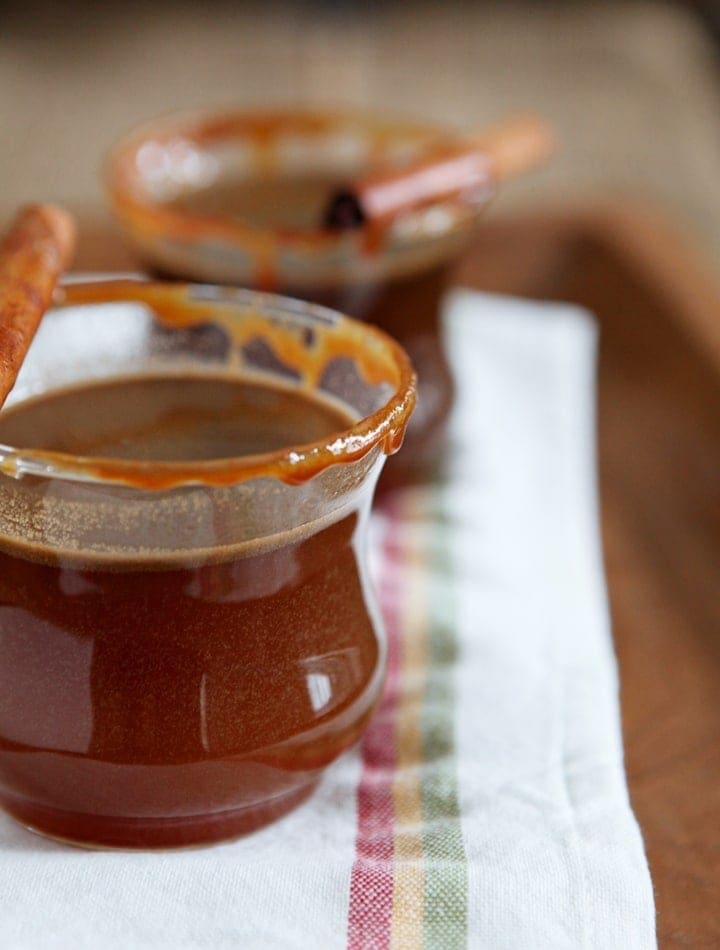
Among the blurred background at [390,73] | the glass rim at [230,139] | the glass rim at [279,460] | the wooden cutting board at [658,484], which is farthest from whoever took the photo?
the blurred background at [390,73]

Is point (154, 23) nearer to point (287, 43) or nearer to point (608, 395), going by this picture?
point (287, 43)

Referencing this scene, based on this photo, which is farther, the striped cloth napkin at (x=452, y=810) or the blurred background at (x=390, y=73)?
the blurred background at (x=390, y=73)

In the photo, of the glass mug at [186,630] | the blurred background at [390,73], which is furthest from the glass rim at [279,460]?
the blurred background at [390,73]

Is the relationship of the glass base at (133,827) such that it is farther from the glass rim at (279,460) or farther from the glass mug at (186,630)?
the glass rim at (279,460)

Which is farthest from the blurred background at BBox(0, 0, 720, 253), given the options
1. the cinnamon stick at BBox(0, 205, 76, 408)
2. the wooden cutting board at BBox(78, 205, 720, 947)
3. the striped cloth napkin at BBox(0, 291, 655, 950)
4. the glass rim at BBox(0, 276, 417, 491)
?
the glass rim at BBox(0, 276, 417, 491)

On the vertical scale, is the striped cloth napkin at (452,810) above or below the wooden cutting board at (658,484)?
above

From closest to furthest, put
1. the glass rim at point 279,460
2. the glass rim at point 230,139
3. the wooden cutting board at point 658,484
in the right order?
the glass rim at point 279,460
the wooden cutting board at point 658,484
the glass rim at point 230,139

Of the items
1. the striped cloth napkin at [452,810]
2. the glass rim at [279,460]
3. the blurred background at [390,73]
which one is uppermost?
the glass rim at [279,460]
